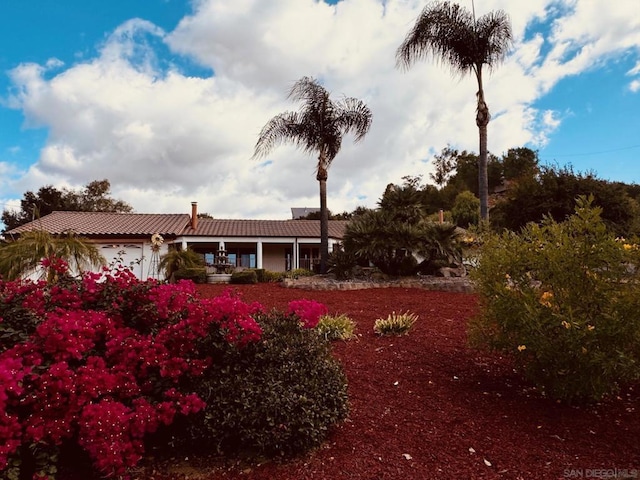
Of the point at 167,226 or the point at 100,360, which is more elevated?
the point at 167,226

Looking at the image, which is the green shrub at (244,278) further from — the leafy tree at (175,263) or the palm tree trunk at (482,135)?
the palm tree trunk at (482,135)

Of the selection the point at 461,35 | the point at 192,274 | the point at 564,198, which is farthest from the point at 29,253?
the point at 564,198

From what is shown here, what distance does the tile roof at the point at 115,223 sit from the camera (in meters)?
22.6

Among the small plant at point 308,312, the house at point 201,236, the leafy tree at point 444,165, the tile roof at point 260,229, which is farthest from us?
the leafy tree at point 444,165

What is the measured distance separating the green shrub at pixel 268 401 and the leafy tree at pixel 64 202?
118 ft

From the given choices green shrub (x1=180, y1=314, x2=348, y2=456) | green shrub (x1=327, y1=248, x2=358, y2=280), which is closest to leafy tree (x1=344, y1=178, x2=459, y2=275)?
green shrub (x1=327, y1=248, x2=358, y2=280)

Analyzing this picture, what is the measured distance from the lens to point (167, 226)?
24.1 meters

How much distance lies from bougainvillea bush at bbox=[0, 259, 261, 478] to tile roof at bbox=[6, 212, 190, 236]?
68.7 feet

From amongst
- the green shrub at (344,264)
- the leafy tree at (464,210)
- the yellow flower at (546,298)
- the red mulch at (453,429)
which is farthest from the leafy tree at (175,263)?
the leafy tree at (464,210)

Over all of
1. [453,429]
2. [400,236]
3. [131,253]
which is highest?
[400,236]

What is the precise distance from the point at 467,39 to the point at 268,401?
12.8 meters

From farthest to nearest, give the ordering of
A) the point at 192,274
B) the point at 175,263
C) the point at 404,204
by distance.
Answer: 1. the point at 175,263
2. the point at 192,274
3. the point at 404,204

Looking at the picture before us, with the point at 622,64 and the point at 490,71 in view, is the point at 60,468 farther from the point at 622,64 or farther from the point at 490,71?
the point at 490,71

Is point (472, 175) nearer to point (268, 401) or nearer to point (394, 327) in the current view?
point (394, 327)
